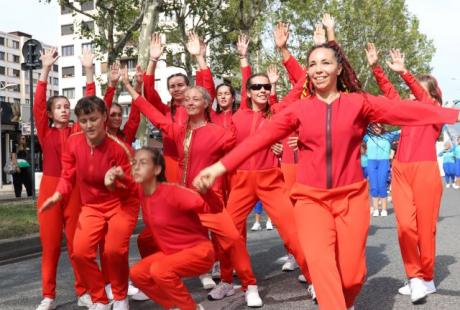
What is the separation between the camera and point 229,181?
626 cm

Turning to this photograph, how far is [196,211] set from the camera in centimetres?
445

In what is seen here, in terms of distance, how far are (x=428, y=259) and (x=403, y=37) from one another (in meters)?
35.2

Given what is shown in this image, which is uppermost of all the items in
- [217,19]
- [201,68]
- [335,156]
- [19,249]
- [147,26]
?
[217,19]

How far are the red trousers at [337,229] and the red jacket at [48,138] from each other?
101 inches

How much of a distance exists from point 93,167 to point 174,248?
1.07m

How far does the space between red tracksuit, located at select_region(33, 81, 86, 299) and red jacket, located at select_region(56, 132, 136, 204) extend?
352mm

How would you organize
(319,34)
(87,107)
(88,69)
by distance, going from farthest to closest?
(88,69)
(319,34)
(87,107)

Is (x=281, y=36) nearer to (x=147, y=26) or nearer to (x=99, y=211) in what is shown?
(x=99, y=211)

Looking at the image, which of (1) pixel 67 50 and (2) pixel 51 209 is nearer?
(2) pixel 51 209

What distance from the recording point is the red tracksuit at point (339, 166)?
3752 millimetres

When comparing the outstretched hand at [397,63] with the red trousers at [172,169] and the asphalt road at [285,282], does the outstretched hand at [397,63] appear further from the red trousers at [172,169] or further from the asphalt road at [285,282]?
the red trousers at [172,169]

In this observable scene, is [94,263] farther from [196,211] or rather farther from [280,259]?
[280,259]

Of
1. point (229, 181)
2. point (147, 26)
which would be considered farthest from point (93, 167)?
point (147, 26)

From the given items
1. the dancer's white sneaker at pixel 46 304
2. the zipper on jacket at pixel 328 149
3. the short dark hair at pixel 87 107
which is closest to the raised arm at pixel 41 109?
the short dark hair at pixel 87 107
